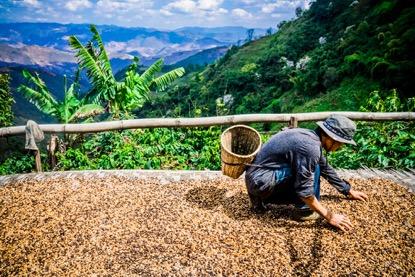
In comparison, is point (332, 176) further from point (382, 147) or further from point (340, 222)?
point (382, 147)

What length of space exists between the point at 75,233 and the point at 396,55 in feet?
63.1

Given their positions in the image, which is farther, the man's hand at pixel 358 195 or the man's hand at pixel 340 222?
the man's hand at pixel 358 195

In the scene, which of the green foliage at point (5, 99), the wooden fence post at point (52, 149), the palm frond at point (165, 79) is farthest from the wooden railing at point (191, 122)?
the green foliage at point (5, 99)

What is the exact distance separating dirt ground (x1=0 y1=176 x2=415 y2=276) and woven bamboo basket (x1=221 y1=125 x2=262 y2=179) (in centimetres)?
60

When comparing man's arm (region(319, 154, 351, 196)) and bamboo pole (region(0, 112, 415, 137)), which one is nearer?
man's arm (region(319, 154, 351, 196))

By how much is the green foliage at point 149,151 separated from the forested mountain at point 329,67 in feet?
2.11

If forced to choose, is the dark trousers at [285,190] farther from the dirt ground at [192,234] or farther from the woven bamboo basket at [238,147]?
the woven bamboo basket at [238,147]

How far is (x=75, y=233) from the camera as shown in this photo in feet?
11.4

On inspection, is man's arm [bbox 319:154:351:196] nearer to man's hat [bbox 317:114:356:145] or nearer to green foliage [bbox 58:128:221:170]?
man's hat [bbox 317:114:356:145]

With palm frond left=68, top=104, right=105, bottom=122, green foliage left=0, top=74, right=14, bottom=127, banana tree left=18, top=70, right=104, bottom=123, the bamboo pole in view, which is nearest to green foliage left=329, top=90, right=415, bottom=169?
the bamboo pole

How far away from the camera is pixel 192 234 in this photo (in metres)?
3.38

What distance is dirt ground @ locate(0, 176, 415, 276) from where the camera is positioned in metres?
2.94

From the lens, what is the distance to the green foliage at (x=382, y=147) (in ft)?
16.7

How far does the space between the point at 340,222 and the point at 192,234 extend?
59.4 inches
